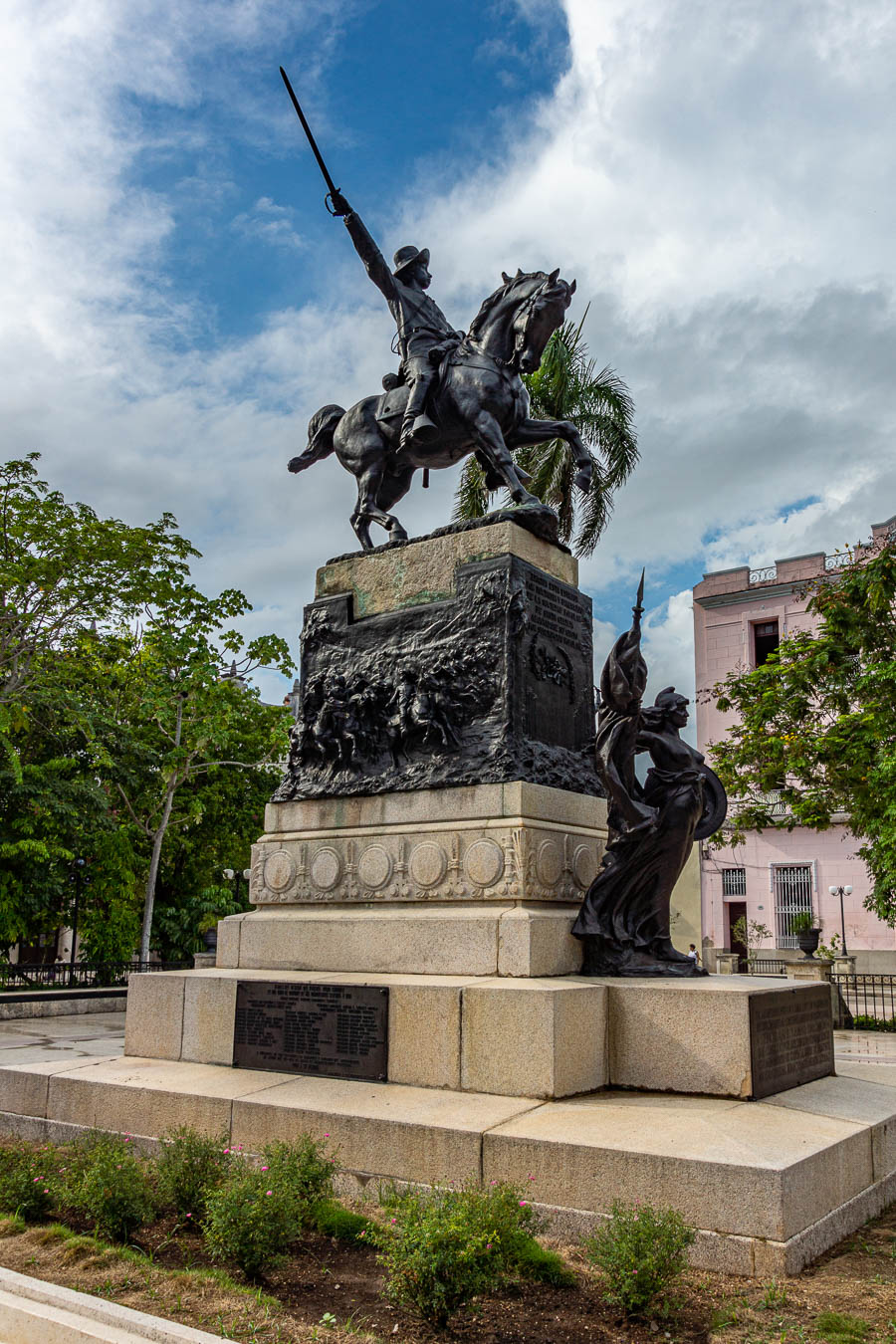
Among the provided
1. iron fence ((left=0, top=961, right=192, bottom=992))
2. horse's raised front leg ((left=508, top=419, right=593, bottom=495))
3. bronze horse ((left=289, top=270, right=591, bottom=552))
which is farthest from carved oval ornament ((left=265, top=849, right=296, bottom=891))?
iron fence ((left=0, top=961, right=192, bottom=992))

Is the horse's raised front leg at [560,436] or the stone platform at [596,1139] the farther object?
the horse's raised front leg at [560,436]

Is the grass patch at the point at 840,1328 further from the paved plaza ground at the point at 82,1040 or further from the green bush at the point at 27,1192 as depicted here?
the paved plaza ground at the point at 82,1040

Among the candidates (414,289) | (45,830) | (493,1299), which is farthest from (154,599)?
(493,1299)

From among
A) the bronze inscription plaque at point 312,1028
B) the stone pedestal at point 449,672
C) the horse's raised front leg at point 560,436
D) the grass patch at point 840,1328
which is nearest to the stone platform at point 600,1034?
the bronze inscription plaque at point 312,1028

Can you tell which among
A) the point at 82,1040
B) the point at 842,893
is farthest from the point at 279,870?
the point at 842,893

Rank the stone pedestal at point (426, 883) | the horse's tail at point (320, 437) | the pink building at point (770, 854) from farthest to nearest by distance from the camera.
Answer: the pink building at point (770, 854)
the horse's tail at point (320, 437)
the stone pedestal at point (426, 883)

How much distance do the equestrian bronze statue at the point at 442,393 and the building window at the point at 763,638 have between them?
3344 centimetres

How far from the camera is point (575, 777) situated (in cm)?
879

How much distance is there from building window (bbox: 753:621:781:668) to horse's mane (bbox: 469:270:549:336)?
110ft

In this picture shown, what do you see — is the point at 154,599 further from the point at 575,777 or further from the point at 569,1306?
the point at 569,1306

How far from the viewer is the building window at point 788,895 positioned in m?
38.6

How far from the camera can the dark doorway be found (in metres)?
40.2

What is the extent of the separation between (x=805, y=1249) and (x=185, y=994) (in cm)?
507

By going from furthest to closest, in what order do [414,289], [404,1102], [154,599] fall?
[154,599] < [414,289] < [404,1102]
